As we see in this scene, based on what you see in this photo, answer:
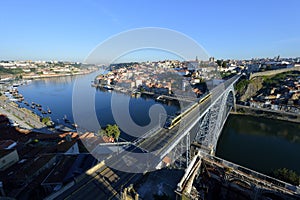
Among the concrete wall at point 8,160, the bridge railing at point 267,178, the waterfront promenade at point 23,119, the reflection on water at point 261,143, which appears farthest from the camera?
the waterfront promenade at point 23,119

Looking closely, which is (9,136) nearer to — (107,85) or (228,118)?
(228,118)

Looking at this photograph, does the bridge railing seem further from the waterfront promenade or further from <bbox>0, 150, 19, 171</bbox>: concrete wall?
the waterfront promenade

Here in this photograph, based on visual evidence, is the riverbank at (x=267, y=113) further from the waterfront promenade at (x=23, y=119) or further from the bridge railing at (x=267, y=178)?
the waterfront promenade at (x=23, y=119)

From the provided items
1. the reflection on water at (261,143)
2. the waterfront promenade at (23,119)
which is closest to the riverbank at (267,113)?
the reflection on water at (261,143)

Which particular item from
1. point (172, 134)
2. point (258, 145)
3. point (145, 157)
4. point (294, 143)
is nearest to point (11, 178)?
point (145, 157)

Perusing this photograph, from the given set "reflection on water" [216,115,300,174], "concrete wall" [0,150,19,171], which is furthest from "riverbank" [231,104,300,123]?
"concrete wall" [0,150,19,171]

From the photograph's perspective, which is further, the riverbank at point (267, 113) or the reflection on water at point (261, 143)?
the riverbank at point (267, 113)
